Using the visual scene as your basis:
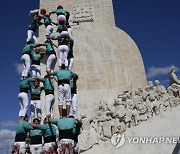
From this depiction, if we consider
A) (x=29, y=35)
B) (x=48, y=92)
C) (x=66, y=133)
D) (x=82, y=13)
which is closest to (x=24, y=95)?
(x=48, y=92)

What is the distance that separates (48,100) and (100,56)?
39.8 ft

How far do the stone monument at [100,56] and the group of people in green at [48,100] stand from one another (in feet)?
30.1

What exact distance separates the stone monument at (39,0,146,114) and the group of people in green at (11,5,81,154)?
9.18 meters

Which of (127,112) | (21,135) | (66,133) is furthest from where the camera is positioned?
(127,112)

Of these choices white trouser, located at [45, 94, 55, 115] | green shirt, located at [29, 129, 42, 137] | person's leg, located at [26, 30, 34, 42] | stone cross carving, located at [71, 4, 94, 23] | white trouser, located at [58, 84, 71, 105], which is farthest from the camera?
stone cross carving, located at [71, 4, 94, 23]

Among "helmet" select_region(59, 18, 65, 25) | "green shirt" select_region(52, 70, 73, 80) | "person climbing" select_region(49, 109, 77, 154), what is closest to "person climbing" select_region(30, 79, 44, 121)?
"green shirt" select_region(52, 70, 73, 80)

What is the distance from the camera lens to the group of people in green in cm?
624

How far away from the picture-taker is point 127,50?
20.2m

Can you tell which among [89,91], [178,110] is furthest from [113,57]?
[178,110]

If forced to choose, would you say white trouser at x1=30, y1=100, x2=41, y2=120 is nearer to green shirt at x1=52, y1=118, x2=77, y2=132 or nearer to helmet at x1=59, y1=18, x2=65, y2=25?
green shirt at x1=52, y1=118, x2=77, y2=132

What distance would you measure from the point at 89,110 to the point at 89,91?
1.25 meters

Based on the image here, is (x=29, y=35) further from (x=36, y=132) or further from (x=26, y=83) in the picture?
(x=36, y=132)

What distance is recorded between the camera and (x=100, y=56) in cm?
1888

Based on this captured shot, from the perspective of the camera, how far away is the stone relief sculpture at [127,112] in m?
12.8
